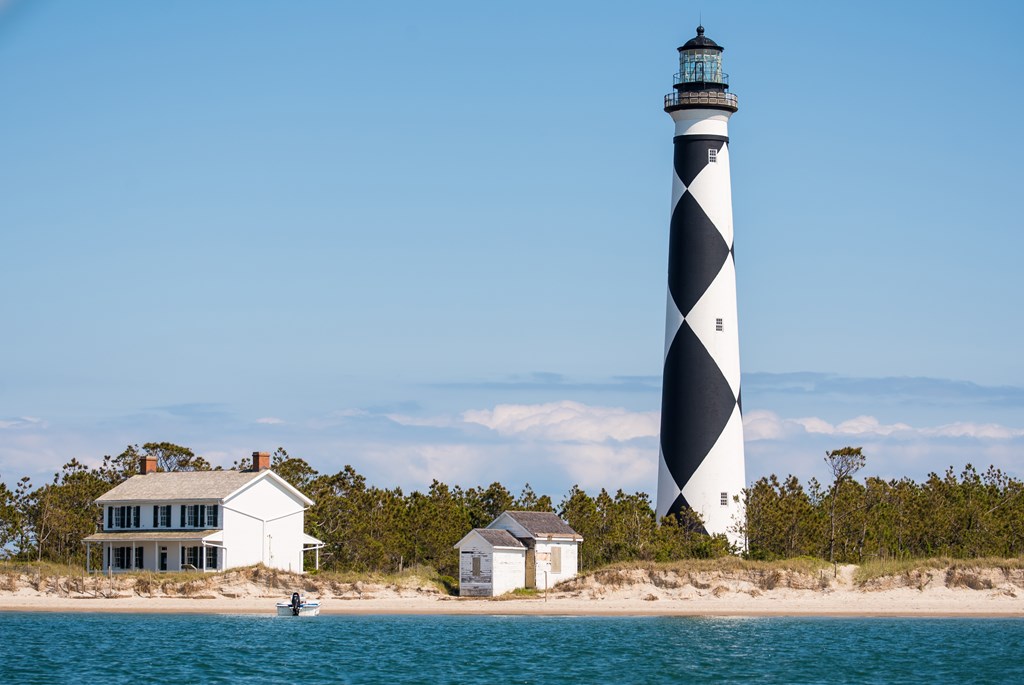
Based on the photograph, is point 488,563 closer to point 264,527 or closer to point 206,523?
point 264,527

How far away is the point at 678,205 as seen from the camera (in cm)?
5672

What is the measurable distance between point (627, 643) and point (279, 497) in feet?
70.4

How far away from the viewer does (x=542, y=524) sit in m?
61.8

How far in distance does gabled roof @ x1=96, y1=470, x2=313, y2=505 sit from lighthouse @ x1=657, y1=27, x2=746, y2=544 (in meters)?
17.3

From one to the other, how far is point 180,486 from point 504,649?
75.2ft

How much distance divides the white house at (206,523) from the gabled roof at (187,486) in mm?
40

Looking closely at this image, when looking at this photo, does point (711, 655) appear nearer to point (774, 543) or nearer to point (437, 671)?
point (437, 671)

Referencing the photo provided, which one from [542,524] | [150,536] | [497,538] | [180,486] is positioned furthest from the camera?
[180,486]

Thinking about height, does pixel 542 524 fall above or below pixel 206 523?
below

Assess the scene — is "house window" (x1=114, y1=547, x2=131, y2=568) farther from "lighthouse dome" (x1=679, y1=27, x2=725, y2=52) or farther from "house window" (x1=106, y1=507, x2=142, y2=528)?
"lighthouse dome" (x1=679, y1=27, x2=725, y2=52)

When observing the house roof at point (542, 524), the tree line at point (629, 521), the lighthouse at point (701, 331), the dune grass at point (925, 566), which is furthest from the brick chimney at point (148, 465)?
the dune grass at point (925, 566)

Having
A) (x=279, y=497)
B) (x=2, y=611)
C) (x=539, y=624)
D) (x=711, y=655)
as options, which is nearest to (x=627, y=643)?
(x=711, y=655)

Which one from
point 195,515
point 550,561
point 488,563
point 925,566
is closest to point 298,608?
point 488,563

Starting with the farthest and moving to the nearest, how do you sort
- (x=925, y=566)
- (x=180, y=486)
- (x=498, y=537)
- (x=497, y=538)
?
(x=180, y=486) < (x=498, y=537) < (x=497, y=538) < (x=925, y=566)
